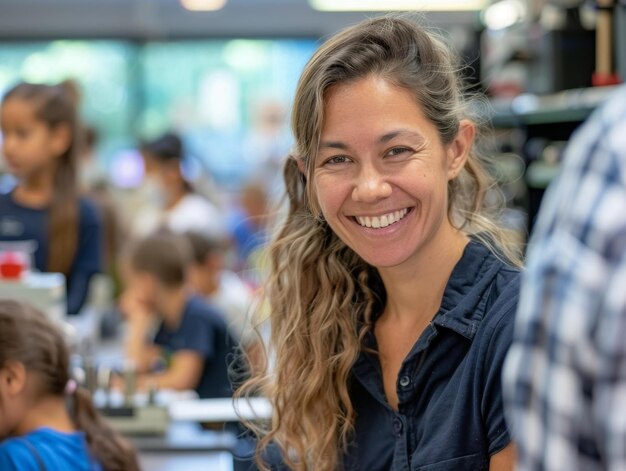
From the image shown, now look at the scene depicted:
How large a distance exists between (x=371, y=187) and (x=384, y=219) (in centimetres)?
6

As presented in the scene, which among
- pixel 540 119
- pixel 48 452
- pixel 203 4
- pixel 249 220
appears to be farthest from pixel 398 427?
pixel 203 4

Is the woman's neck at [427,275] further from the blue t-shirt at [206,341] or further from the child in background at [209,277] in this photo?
the child in background at [209,277]

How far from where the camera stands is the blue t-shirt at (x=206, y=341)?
3492mm

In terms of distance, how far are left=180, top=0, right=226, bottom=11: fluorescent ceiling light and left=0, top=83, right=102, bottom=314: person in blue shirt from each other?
625 centimetres

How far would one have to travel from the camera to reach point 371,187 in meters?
1.43

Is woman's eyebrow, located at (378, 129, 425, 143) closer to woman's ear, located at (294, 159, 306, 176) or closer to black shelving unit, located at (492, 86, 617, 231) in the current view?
woman's ear, located at (294, 159, 306, 176)

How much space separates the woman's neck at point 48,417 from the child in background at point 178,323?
1.39 meters

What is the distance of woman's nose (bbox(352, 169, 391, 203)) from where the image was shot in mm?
1432

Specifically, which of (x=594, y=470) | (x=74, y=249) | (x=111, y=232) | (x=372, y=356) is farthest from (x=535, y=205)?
(x=594, y=470)

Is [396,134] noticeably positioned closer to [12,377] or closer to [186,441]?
[12,377]

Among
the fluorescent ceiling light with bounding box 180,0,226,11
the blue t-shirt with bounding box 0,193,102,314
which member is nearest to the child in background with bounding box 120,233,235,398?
the blue t-shirt with bounding box 0,193,102,314

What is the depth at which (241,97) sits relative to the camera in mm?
10812

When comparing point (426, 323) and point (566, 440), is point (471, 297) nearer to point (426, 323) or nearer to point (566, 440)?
point (426, 323)

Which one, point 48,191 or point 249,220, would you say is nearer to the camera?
point 48,191
